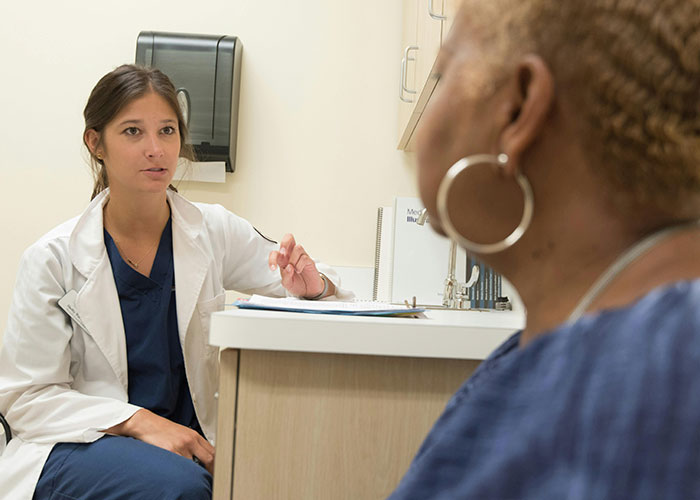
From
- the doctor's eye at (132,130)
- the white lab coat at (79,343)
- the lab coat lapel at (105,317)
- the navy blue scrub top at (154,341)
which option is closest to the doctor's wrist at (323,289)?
the white lab coat at (79,343)

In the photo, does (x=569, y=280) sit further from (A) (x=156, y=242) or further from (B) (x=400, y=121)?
(B) (x=400, y=121)

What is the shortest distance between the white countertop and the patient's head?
452mm

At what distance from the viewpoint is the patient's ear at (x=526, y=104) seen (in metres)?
0.43

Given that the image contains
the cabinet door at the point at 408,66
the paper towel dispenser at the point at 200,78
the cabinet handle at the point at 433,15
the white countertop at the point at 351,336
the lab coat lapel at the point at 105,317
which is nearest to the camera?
the white countertop at the point at 351,336

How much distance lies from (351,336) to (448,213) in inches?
18.3

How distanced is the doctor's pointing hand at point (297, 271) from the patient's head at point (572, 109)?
46.7 inches

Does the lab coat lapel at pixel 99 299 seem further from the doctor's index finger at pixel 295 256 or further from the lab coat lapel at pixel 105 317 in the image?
the doctor's index finger at pixel 295 256

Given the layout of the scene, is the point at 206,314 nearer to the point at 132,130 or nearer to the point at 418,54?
the point at 132,130

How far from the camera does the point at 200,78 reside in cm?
244

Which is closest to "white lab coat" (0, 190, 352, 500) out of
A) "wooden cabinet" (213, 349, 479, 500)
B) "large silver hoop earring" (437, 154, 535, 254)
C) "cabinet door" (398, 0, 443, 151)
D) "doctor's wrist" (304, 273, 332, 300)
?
"doctor's wrist" (304, 273, 332, 300)

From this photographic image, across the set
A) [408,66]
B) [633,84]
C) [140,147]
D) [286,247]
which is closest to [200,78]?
[408,66]

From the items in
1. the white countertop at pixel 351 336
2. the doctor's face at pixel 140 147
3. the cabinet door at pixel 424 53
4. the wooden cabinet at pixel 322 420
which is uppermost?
the cabinet door at pixel 424 53

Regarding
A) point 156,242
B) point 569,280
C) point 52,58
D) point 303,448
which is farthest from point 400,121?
point 569,280

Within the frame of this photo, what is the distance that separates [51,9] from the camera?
8.45ft
